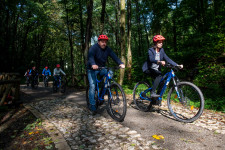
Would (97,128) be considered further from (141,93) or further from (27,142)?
(141,93)

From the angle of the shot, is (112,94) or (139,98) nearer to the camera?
(112,94)

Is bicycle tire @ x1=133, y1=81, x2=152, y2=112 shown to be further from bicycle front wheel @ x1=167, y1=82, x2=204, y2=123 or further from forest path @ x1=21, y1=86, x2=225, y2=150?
bicycle front wheel @ x1=167, y1=82, x2=204, y2=123

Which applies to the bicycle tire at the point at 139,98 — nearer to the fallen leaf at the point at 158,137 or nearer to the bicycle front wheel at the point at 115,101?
the bicycle front wheel at the point at 115,101

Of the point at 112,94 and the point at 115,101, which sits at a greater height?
the point at 112,94

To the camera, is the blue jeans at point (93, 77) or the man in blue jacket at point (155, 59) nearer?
the man in blue jacket at point (155, 59)

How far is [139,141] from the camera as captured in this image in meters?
2.83

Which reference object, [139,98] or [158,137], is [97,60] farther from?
[158,137]

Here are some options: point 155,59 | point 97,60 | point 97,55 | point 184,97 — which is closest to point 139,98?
point 155,59

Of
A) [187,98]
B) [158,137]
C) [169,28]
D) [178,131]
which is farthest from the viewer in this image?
[169,28]

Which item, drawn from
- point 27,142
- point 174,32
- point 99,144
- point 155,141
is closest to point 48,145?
point 27,142

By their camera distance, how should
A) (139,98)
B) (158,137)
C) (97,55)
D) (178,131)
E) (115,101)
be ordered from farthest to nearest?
(139,98)
(97,55)
(115,101)
(178,131)
(158,137)

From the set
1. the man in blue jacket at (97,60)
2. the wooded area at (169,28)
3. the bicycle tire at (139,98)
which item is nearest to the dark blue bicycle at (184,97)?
the bicycle tire at (139,98)

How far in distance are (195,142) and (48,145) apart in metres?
2.62

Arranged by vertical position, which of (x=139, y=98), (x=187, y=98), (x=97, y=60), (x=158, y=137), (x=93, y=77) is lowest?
(x=158, y=137)
